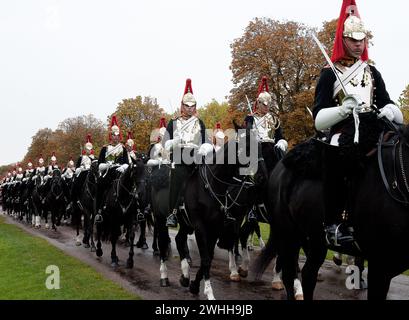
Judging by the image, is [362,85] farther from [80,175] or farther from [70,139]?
[70,139]

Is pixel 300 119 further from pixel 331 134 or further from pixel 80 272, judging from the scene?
pixel 331 134

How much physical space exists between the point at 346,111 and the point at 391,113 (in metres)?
0.48

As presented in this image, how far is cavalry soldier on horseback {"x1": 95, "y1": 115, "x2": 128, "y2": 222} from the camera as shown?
14.7 m

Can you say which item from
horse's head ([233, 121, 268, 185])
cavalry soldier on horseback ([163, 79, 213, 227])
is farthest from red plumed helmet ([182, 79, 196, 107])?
horse's head ([233, 121, 268, 185])

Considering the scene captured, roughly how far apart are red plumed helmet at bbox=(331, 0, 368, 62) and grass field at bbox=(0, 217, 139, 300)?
571cm

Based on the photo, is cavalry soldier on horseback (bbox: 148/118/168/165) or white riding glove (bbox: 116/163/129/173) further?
white riding glove (bbox: 116/163/129/173)

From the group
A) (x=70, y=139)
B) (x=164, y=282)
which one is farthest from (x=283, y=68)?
(x=70, y=139)

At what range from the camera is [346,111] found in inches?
205

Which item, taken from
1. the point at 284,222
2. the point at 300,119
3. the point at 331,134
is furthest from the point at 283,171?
the point at 300,119

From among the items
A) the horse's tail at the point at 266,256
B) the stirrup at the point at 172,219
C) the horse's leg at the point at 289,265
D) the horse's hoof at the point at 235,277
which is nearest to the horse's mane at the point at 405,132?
the horse's leg at the point at 289,265

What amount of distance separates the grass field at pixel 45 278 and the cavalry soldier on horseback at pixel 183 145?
198cm

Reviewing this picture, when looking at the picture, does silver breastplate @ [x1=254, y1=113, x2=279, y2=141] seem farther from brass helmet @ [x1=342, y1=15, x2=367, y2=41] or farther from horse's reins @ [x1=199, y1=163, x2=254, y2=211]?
brass helmet @ [x1=342, y1=15, x2=367, y2=41]

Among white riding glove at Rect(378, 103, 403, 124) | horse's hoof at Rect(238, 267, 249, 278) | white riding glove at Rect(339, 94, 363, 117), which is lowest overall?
horse's hoof at Rect(238, 267, 249, 278)

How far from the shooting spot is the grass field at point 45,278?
916cm
